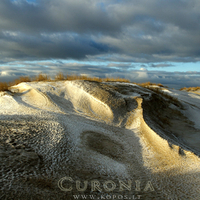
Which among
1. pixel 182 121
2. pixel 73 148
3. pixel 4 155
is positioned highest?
pixel 4 155

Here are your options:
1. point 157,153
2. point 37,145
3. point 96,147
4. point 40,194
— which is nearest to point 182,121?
point 157,153

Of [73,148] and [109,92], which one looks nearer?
[73,148]

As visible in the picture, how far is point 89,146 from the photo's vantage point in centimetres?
255

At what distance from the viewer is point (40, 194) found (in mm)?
1388

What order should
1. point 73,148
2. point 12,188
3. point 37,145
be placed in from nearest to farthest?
point 12,188, point 37,145, point 73,148

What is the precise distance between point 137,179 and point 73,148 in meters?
0.93

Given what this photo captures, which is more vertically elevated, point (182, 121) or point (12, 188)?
point (12, 188)

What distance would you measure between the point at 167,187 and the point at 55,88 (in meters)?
3.80

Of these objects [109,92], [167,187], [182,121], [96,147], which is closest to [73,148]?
[96,147]

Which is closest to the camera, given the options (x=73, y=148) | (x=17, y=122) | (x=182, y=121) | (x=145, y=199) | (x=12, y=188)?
(x=12, y=188)

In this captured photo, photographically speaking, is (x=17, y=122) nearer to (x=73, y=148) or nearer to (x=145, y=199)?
(x=73, y=148)

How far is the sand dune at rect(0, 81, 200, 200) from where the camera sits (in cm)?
169

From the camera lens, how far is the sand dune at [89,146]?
169cm

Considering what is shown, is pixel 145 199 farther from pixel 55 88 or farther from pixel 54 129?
pixel 55 88
